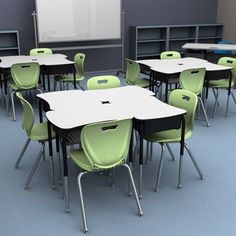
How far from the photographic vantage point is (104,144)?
7.77 feet

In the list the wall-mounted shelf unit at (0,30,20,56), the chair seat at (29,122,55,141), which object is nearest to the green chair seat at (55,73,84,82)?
the wall-mounted shelf unit at (0,30,20,56)

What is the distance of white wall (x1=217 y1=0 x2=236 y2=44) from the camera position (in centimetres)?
895

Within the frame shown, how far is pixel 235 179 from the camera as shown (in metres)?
3.16

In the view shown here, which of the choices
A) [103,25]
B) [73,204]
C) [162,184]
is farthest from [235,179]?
[103,25]

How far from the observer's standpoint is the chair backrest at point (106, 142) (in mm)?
2304

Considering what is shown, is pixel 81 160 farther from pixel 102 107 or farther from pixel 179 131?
pixel 179 131

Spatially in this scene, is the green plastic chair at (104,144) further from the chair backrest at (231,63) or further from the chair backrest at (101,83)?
the chair backrest at (231,63)

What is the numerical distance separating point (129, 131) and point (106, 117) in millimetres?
244

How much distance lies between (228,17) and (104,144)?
8.07 meters

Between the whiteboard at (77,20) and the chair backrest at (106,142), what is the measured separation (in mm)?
5291

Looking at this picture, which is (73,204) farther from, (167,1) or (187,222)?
(167,1)

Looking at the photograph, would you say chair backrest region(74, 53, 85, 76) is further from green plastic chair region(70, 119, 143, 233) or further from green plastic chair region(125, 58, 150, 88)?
green plastic chair region(70, 119, 143, 233)

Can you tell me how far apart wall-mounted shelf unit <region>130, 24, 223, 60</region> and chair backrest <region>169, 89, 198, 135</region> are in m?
5.21

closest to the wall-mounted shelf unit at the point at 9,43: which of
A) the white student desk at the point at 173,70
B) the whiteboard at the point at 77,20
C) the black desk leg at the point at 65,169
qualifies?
the whiteboard at the point at 77,20
